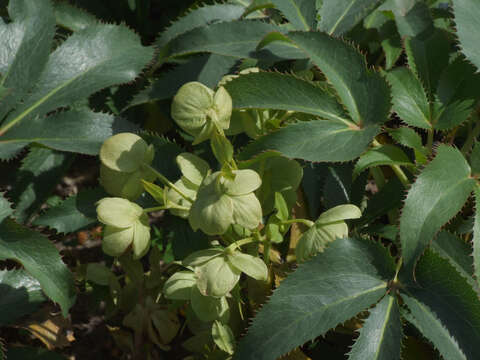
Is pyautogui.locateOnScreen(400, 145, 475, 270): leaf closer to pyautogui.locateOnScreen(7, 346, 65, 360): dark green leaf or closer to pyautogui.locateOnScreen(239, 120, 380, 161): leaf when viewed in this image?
pyautogui.locateOnScreen(239, 120, 380, 161): leaf

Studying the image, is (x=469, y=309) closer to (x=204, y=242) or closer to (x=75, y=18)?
(x=204, y=242)

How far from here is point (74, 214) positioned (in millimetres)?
954

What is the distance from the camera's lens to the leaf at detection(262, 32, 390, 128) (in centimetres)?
86

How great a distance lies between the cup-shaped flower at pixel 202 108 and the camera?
2.54ft

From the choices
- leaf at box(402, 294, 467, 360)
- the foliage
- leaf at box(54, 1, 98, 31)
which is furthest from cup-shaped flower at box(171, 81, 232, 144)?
leaf at box(54, 1, 98, 31)

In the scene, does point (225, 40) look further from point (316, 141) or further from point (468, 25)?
point (468, 25)

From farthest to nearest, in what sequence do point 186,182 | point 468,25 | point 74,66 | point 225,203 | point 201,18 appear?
point 201,18 < point 74,66 < point 468,25 < point 186,182 < point 225,203

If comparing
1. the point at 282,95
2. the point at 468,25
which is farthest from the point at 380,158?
the point at 468,25

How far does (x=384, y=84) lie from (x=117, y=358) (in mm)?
795

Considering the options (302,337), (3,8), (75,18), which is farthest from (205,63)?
(302,337)

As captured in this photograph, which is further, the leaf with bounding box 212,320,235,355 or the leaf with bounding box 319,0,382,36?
the leaf with bounding box 319,0,382,36

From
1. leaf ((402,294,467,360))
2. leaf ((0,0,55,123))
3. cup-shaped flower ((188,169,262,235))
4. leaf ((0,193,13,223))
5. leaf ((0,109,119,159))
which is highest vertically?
cup-shaped flower ((188,169,262,235))

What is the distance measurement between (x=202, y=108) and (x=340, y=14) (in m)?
0.42

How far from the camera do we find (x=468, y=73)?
956 mm
